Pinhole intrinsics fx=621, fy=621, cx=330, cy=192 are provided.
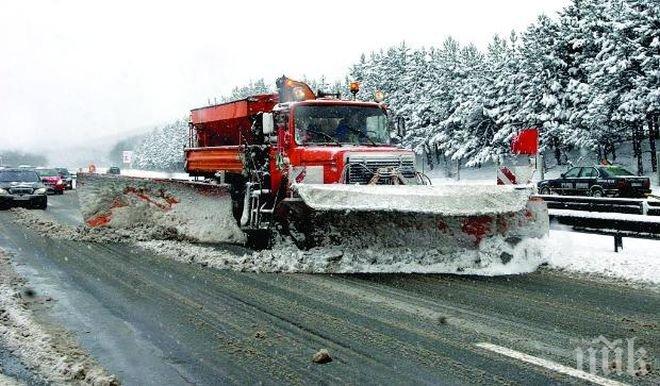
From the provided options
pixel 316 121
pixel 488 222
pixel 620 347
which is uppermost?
pixel 316 121

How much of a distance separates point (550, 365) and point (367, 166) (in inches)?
203

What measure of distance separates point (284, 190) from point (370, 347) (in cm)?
524

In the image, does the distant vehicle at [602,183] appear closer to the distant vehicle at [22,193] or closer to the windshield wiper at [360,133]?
the windshield wiper at [360,133]

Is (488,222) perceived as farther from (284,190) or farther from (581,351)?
(581,351)

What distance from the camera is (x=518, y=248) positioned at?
330 inches

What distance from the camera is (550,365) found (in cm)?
422

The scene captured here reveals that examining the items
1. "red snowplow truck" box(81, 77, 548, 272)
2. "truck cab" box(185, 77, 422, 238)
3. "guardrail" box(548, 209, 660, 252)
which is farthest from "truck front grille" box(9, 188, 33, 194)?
"guardrail" box(548, 209, 660, 252)

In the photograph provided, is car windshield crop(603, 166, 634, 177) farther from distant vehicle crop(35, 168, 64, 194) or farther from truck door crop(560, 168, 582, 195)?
distant vehicle crop(35, 168, 64, 194)

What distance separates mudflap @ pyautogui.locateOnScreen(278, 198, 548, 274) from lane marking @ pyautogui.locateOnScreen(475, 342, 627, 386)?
3358 millimetres

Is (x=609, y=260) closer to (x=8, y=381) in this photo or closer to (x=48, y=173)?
(x=8, y=381)

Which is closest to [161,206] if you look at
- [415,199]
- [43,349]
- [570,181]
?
[415,199]

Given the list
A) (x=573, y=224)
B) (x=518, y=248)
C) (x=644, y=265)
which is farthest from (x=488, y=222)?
(x=573, y=224)

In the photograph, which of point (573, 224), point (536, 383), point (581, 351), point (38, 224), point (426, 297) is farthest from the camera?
point (38, 224)

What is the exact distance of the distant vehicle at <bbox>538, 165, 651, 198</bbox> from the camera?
24297 mm
